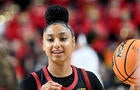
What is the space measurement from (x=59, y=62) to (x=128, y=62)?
0.61m

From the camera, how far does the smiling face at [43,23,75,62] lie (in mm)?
4551

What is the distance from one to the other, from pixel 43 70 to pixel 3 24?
26.7ft

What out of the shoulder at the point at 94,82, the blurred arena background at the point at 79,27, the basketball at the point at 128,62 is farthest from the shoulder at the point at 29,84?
the blurred arena background at the point at 79,27

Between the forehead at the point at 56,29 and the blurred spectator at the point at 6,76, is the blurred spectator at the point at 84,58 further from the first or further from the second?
the blurred spectator at the point at 6,76

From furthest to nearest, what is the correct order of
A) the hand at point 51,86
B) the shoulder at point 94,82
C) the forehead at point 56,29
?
the shoulder at point 94,82 < the forehead at point 56,29 < the hand at point 51,86

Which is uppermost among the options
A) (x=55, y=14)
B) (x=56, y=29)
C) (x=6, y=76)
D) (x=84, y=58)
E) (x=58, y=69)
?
(x=55, y=14)

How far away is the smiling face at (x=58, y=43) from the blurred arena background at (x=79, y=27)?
5.45 metres

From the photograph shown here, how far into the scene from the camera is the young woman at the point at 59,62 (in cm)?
455

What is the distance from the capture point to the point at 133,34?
10.8 meters

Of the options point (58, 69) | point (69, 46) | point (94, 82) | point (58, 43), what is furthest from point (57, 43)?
point (94, 82)

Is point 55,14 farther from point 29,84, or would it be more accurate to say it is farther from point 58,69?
point 29,84

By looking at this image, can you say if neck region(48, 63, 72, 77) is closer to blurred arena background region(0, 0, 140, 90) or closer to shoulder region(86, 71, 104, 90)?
shoulder region(86, 71, 104, 90)

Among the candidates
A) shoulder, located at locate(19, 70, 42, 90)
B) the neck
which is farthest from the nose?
shoulder, located at locate(19, 70, 42, 90)

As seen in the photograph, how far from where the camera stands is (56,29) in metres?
4.62
